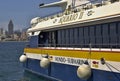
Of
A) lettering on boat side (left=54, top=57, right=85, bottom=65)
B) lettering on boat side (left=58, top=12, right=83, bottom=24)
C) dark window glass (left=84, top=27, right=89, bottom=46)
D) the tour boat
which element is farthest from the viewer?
lettering on boat side (left=58, top=12, right=83, bottom=24)

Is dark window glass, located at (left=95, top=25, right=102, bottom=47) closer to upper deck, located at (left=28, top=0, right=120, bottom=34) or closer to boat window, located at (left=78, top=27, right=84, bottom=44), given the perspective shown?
upper deck, located at (left=28, top=0, right=120, bottom=34)

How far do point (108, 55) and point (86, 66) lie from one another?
162 cm

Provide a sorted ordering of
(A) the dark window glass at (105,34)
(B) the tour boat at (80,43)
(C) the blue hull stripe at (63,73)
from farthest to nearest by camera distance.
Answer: (A) the dark window glass at (105,34), (B) the tour boat at (80,43), (C) the blue hull stripe at (63,73)

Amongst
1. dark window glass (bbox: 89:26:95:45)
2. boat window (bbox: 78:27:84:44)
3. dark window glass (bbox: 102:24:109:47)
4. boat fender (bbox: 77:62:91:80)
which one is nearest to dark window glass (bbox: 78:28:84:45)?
boat window (bbox: 78:27:84:44)

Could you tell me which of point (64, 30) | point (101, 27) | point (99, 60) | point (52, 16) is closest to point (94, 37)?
point (101, 27)

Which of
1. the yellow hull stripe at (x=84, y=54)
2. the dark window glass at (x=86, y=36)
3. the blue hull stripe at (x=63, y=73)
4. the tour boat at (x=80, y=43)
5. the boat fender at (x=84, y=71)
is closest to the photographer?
the yellow hull stripe at (x=84, y=54)

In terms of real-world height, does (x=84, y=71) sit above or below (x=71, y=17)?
below

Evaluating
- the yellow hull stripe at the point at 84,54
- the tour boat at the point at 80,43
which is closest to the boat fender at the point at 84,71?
the tour boat at the point at 80,43

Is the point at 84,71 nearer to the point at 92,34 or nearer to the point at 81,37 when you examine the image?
the point at 92,34

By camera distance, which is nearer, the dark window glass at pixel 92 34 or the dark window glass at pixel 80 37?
the dark window glass at pixel 92 34

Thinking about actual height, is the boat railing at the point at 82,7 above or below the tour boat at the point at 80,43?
above

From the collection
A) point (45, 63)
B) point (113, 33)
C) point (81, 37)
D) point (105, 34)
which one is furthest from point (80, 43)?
point (113, 33)

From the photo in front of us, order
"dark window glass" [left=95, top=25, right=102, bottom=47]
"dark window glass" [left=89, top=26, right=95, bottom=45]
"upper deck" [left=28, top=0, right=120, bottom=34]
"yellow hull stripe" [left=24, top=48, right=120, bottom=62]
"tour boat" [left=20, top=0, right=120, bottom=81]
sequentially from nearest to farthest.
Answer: "yellow hull stripe" [left=24, top=48, right=120, bottom=62], "tour boat" [left=20, top=0, right=120, bottom=81], "upper deck" [left=28, top=0, right=120, bottom=34], "dark window glass" [left=95, top=25, right=102, bottom=47], "dark window glass" [left=89, top=26, right=95, bottom=45]

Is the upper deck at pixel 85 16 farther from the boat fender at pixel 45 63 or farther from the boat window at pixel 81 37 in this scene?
the boat fender at pixel 45 63
